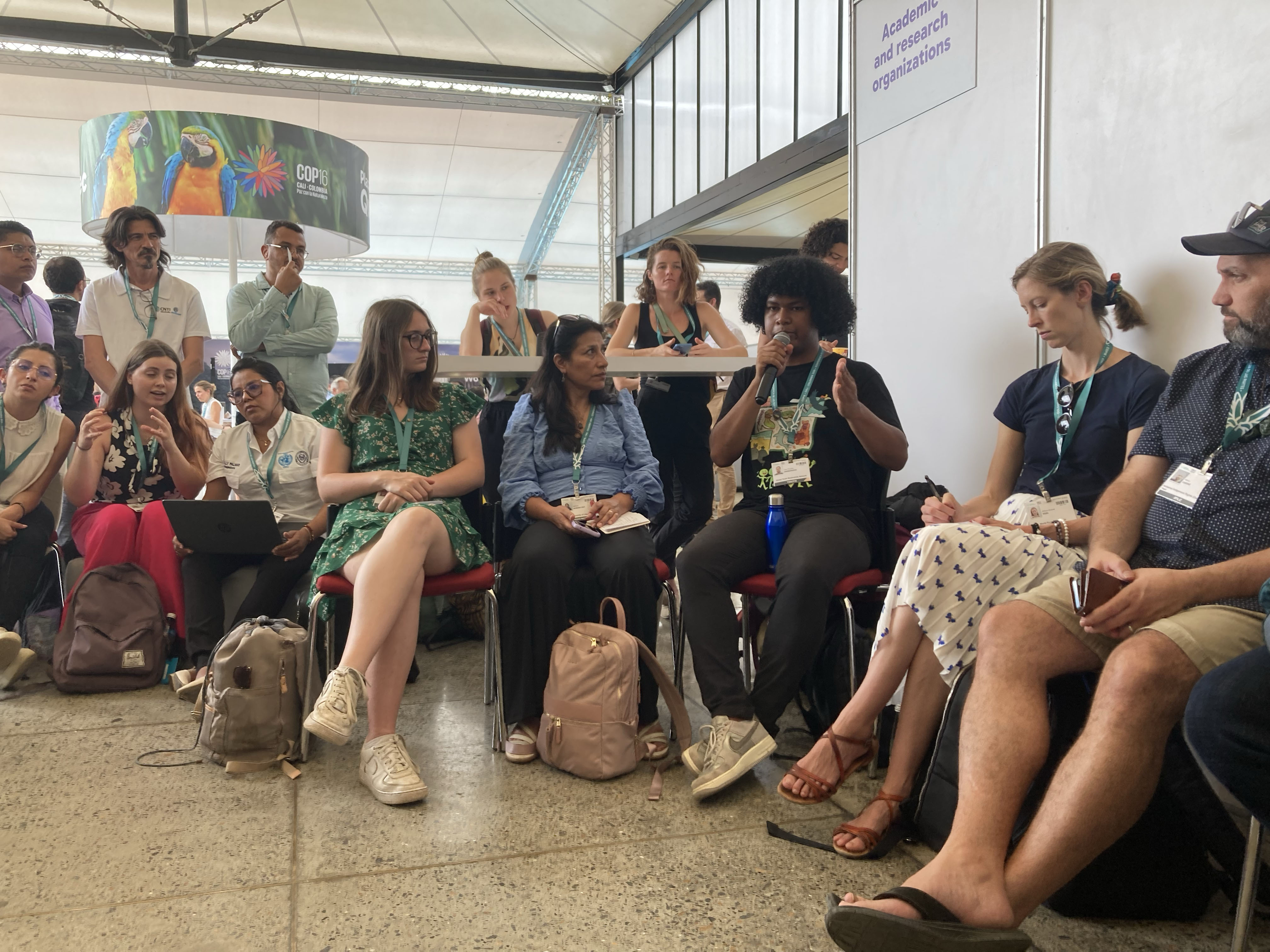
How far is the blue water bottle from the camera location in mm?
2561

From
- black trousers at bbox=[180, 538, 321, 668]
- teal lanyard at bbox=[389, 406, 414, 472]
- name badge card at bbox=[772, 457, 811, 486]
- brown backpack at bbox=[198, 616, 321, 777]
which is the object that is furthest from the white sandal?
black trousers at bbox=[180, 538, 321, 668]

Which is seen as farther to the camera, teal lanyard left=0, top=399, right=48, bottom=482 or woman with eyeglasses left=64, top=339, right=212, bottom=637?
teal lanyard left=0, top=399, right=48, bottom=482

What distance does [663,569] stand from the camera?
8.89 feet

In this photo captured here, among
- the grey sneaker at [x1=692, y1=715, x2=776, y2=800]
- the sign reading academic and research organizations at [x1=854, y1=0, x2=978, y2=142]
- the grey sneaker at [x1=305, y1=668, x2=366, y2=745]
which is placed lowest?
the grey sneaker at [x1=692, y1=715, x2=776, y2=800]

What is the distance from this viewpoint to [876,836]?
1.93 metres

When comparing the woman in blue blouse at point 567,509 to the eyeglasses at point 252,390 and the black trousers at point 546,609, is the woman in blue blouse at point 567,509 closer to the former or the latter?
the black trousers at point 546,609

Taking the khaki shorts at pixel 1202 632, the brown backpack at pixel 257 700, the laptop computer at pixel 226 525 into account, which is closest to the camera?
the khaki shorts at pixel 1202 632

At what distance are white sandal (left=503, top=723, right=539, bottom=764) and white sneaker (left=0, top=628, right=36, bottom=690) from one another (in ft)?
5.79

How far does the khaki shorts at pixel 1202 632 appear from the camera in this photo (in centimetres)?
146

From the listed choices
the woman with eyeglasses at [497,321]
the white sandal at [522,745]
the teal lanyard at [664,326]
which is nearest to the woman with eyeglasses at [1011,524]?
the white sandal at [522,745]

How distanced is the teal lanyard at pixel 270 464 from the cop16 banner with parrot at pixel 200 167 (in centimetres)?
326

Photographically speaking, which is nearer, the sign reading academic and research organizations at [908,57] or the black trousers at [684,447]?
the sign reading academic and research organizations at [908,57]

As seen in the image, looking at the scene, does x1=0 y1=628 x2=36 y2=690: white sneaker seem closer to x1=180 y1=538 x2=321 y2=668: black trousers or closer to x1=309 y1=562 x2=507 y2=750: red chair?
x1=180 y1=538 x2=321 y2=668: black trousers

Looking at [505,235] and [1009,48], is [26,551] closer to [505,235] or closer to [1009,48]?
[1009,48]
